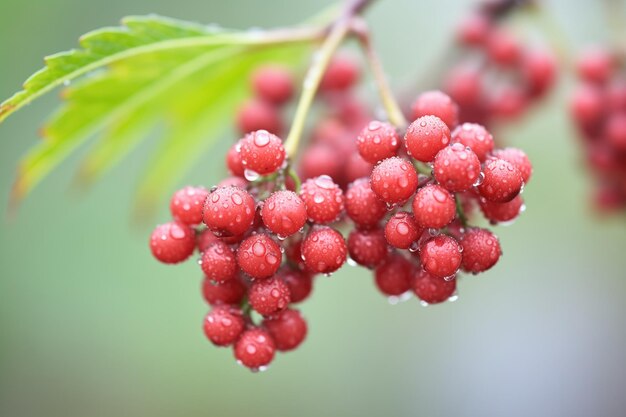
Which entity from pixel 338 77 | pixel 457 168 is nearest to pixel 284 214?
pixel 457 168

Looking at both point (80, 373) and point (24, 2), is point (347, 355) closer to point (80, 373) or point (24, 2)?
point (80, 373)

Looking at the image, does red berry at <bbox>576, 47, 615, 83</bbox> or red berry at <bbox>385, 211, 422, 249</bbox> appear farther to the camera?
red berry at <bbox>576, 47, 615, 83</bbox>

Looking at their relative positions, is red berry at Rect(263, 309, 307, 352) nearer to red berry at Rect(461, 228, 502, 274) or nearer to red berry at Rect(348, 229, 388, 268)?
red berry at Rect(348, 229, 388, 268)

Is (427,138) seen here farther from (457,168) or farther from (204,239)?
(204,239)

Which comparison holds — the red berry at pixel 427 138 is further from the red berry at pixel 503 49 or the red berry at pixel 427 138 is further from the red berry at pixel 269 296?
the red berry at pixel 503 49

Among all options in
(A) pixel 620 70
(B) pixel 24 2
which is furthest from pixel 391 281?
(B) pixel 24 2

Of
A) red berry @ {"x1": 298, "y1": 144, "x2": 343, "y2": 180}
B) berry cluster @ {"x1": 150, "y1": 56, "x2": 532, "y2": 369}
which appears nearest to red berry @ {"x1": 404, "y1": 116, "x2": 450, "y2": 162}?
berry cluster @ {"x1": 150, "y1": 56, "x2": 532, "y2": 369}
